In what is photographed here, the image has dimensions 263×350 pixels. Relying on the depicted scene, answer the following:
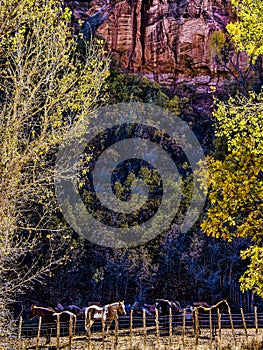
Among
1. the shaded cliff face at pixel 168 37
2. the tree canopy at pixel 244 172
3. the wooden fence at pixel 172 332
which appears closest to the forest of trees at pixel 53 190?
the tree canopy at pixel 244 172

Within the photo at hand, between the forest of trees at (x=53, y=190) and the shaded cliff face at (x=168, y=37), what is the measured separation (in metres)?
3.66

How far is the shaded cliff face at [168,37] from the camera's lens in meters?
45.0

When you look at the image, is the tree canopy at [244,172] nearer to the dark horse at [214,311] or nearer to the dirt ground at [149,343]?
the dirt ground at [149,343]

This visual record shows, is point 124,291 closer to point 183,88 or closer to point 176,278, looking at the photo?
point 176,278

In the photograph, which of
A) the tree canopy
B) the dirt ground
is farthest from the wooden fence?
the tree canopy

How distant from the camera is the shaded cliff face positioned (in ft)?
148

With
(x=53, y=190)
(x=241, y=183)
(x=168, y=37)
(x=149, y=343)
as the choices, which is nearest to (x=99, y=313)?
(x=149, y=343)

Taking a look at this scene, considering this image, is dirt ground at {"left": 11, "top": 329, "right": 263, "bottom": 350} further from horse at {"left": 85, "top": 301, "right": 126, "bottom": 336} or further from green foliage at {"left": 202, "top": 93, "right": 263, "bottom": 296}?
green foliage at {"left": 202, "top": 93, "right": 263, "bottom": 296}

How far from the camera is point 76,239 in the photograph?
90.6 ft

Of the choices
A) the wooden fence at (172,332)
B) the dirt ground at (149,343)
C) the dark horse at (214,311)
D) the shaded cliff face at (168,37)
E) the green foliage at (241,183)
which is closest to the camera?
the green foliage at (241,183)

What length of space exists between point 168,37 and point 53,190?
25540 mm

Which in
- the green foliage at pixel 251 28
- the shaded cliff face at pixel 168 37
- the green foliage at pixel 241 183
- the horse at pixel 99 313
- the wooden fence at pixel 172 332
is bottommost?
the wooden fence at pixel 172 332

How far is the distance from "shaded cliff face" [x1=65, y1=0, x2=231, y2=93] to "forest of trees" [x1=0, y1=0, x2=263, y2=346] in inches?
144

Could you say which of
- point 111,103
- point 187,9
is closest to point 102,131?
point 111,103
